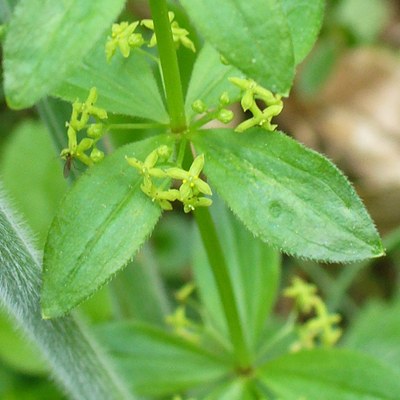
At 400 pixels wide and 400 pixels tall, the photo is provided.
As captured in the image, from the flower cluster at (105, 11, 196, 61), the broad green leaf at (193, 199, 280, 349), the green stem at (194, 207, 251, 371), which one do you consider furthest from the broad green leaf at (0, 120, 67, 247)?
the flower cluster at (105, 11, 196, 61)

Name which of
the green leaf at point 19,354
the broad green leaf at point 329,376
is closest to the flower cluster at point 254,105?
the broad green leaf at point 329,376

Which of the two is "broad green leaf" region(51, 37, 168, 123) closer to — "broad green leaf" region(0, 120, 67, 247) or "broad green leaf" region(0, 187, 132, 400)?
"broad green leaf" region(0, 187, 132, 400)

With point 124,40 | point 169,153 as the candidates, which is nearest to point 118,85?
point 124,40

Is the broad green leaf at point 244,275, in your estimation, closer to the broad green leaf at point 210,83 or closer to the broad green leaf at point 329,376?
the broad green leaf at point 329,376

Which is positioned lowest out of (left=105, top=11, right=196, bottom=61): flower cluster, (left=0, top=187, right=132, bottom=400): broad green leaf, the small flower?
(left=0, top=187, right=132, bottom=400): broad green leaf

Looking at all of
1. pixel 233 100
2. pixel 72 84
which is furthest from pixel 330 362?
pixel 72 84
